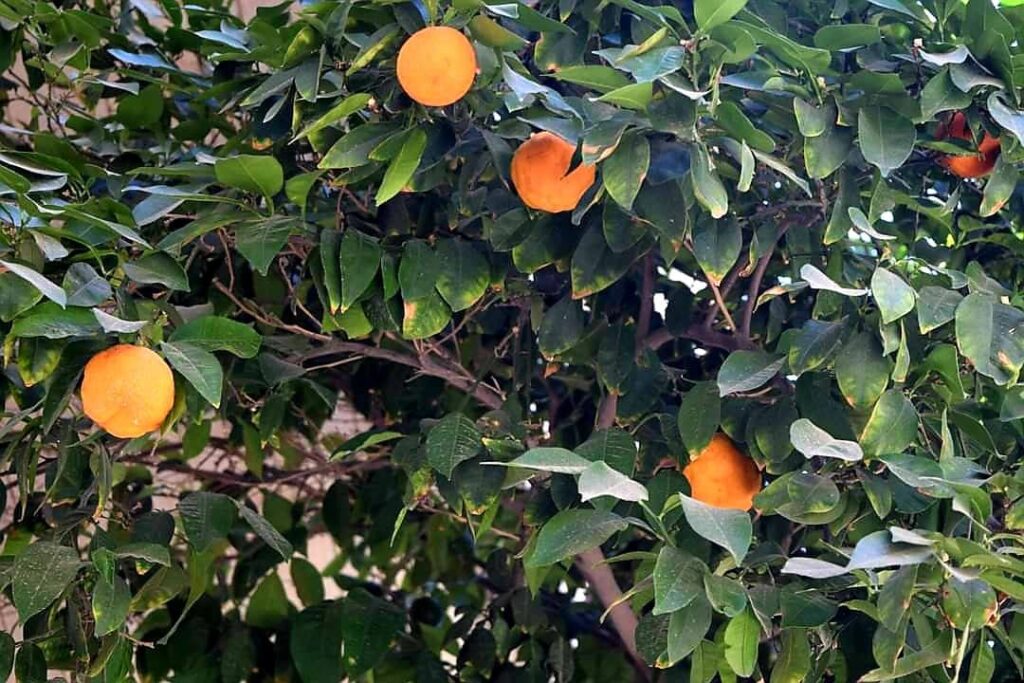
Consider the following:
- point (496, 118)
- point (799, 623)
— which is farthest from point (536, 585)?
point (496, 118)

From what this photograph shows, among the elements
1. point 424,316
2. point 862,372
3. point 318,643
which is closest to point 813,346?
point 862,372

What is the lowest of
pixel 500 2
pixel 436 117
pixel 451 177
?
pixel 451 177

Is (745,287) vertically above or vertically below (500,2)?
below

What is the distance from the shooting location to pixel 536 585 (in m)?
1.15

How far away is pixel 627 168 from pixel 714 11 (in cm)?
14

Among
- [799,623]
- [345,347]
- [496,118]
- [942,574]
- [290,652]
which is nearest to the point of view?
[942,574]

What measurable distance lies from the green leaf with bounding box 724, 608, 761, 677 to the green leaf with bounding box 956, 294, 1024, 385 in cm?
28

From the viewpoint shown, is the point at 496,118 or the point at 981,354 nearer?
the point at 981,354

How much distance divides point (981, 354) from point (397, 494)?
87 cm

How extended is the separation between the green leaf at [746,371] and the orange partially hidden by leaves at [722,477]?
0.09 metres

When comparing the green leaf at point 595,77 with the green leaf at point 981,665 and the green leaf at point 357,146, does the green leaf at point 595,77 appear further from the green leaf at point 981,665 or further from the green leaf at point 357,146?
the green leaf at point 981,665

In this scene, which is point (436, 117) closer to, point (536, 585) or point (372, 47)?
point (372, 47)

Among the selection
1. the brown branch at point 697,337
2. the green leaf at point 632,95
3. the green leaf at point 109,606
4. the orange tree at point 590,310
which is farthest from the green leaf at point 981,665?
the green leaf at point 109,606

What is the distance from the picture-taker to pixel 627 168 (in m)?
1.00
